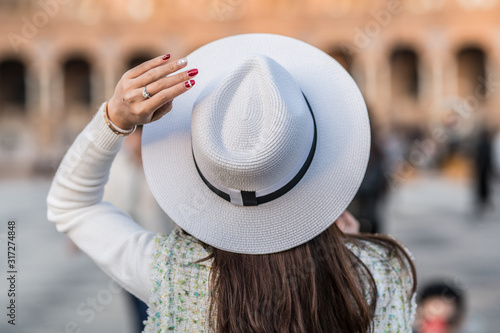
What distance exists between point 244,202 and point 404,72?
32.3 metres

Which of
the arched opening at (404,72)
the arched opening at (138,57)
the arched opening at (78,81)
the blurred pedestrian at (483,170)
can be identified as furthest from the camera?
the arched opening at (78,81)

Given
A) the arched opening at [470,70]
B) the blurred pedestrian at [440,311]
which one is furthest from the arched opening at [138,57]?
the blurred pedestrian at [440,311]

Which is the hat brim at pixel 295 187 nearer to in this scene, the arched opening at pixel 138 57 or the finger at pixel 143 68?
the finger at pixel 143 68

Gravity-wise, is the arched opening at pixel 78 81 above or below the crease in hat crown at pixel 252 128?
above

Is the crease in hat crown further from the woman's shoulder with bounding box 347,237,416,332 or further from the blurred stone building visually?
the blurred stone building

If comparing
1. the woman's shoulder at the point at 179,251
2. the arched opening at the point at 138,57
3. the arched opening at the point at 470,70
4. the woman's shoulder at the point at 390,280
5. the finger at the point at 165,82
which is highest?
the arched opening at the point at 138,57

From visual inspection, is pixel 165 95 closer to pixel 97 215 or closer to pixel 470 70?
pixel 97 215

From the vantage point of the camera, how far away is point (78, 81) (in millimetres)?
33719

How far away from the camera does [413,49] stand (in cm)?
3034

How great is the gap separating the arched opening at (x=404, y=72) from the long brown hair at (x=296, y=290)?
31.4 metres

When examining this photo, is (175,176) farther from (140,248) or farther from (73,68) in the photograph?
(73,68)

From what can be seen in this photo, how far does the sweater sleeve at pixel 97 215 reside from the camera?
1.21 m

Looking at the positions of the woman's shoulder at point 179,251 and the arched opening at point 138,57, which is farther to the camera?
the arched opening at point 138,57

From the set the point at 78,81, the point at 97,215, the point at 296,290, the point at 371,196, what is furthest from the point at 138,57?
the point at 296,290
